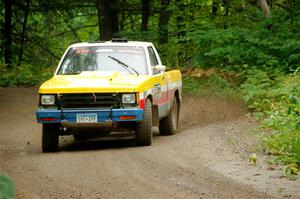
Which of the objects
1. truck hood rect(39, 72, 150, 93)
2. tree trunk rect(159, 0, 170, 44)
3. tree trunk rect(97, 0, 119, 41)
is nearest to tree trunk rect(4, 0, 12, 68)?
tree trunk rect(97, 0, 119, 41)

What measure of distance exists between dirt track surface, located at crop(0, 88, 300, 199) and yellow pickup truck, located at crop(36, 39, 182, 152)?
0.39 m

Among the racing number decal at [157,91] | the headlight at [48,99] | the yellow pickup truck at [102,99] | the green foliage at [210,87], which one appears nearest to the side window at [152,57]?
the yellow pickup truck at [102,99]

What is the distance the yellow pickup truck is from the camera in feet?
39.8

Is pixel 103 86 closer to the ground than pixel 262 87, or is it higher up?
higher up

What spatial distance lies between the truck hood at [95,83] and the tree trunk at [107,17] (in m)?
16.0

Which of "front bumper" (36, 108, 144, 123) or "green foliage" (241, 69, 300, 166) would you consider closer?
"green foliage" (241, 69, 300, 166)

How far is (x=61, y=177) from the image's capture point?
9383 millimetres

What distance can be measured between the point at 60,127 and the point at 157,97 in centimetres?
202

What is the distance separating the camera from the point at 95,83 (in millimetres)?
12422

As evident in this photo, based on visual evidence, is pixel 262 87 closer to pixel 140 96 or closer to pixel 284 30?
pixel 284 30

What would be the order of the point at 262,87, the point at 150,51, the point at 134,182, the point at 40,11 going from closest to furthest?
the point at 134,182, the point at 150,51, the point at 262,87, the point at 40,11

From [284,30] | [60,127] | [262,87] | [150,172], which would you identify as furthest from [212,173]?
[284,30]

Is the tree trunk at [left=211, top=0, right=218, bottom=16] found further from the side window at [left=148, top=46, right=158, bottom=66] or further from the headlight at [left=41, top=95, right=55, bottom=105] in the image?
the headlight at [left=41, top=95, right=55, bottom=105]

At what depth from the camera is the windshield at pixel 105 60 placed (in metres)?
13.6
